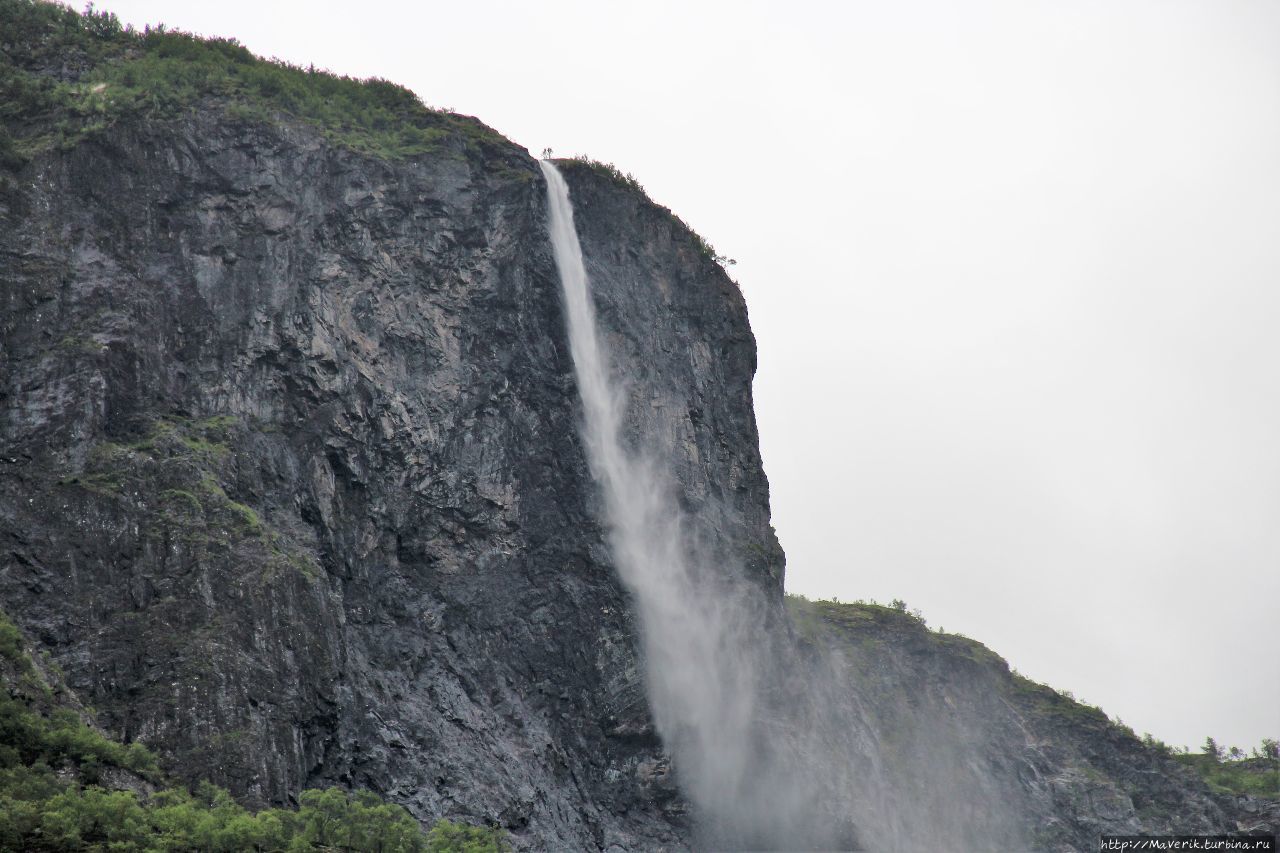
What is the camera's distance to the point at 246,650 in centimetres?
3547

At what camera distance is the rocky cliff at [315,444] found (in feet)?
115

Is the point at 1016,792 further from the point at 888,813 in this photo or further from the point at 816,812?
the point at 816,812

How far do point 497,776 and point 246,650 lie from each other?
11355mm

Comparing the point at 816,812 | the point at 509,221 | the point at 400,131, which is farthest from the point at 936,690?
the point at 400,131

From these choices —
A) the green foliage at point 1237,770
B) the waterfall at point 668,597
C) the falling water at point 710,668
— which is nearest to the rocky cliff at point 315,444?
the waterfall at point 668,597

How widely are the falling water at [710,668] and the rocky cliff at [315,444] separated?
170 centimetres

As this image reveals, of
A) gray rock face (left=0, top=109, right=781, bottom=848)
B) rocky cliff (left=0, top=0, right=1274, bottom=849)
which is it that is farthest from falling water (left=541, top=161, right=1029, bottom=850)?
gray rock face (left=0, top=109, right=781, bottom=848)

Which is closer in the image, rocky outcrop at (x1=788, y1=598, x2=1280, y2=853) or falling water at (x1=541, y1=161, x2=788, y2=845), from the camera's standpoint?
falling water at (x1=541, y1=161, x2=788, y2=845)

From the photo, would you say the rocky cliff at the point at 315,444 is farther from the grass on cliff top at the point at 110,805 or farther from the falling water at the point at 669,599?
the grass on cliff top at the point at 110,805

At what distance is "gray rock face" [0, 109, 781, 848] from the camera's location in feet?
114

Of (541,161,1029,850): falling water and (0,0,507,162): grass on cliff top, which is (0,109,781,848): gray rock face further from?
(541,161,1029,850): falling water

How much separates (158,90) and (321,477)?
18.0 metres

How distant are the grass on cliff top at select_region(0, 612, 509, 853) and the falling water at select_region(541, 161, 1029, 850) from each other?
68.2ft

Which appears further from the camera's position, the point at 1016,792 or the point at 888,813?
the point at 1016,792
